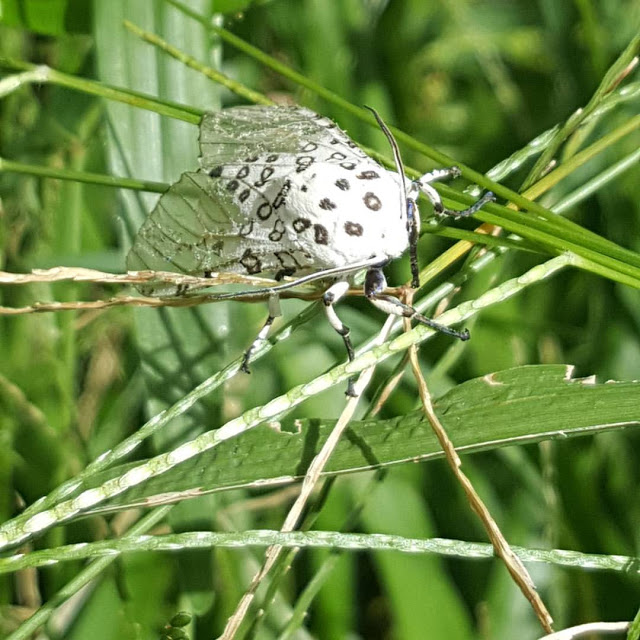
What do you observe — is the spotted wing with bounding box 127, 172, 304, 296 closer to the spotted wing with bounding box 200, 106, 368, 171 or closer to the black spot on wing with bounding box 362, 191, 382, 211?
the spotted wing with bounding box 200, 106, 368, 171

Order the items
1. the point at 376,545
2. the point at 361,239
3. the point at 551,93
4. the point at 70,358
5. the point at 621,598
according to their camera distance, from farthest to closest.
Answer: the point at 551,93 < the point at 70,358 < the point at 621,598 < the point at 361,239 < the point at 376,545

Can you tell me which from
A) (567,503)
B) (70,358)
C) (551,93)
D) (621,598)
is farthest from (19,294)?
(551,93)

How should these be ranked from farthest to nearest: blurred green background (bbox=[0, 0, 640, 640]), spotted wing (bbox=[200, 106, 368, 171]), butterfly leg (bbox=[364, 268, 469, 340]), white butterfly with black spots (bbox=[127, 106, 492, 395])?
blurred green background (bbox=[0, 0, 640, 640]) → spotted wing (bbox=[200, 106, 368, 171]) → white butterfly with black spots (bbox=[127, 106, 492, 395]) → butterfly leg (bbox=[364, 268, 469, 340])

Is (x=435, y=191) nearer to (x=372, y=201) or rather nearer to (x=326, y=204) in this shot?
(x=372, y=201)

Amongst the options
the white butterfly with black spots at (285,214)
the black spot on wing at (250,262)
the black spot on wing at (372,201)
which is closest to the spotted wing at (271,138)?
the white butterfly with black spots at (285,214)

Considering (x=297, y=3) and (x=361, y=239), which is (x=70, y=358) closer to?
(x=361, y=239)

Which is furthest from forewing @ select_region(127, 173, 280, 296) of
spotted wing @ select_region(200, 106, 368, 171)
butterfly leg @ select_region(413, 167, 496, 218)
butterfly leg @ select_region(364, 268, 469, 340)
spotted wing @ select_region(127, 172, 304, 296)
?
butterfly leg @ select_region(413, 167, 496, 218)
